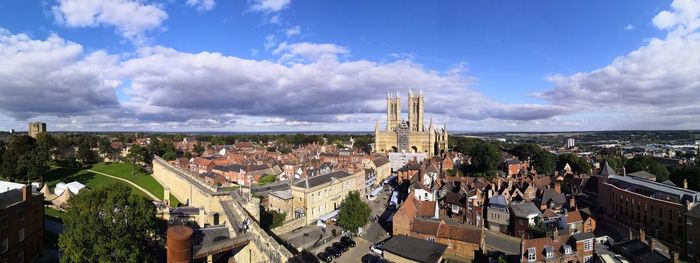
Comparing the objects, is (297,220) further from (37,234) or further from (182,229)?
(182,229)

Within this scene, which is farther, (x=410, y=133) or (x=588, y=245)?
(x=410, y=133)

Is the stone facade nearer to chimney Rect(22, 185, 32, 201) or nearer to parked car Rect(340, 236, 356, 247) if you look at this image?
parked car Rect(340, 236, 356, 247)

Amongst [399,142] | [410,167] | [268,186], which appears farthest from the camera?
[399,142]

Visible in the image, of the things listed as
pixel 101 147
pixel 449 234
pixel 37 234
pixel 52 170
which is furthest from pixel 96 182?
pixel 449 234

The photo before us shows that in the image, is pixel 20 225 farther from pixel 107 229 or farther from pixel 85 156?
pixel 85 156

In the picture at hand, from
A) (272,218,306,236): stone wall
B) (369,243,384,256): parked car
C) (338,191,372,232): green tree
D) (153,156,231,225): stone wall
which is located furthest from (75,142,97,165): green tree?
(369,243,384,256): parked car

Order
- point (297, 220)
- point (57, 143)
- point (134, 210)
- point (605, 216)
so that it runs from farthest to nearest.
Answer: point (57, 143), point (605, 216), point (297, 220), point (134, 210)

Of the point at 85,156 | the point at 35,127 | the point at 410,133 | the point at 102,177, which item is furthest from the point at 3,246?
the point at 35,127
